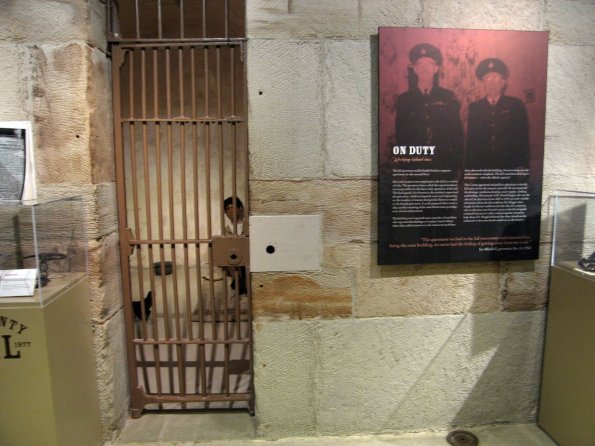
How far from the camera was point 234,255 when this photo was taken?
2672 millimetres

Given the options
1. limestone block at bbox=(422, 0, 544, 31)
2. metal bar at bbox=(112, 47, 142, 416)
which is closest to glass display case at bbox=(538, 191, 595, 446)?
limestone block at bbox=(422, 0, 544, 31)

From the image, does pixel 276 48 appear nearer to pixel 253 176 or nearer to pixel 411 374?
pixel 253 176

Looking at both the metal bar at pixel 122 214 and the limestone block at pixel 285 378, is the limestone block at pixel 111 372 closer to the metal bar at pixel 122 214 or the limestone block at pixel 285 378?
the metal bar at pixel 122 214

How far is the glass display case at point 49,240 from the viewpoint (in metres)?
2.19

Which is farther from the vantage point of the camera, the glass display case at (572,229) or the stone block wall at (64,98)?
the glass display case at (572,229)

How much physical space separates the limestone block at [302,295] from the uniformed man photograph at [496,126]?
3.57 ft

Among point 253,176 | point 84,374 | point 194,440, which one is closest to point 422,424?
point 194,440

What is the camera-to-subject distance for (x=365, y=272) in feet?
8.34

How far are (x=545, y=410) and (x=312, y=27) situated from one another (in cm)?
283

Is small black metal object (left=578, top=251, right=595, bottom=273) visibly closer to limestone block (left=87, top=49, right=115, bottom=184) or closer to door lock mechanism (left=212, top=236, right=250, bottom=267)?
door lock mechanism (left=212, top=236, right=250, bottom=267)

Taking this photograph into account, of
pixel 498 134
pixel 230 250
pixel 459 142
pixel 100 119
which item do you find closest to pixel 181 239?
pixel 230 250

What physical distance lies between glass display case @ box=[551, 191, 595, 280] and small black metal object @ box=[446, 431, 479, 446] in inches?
48.4

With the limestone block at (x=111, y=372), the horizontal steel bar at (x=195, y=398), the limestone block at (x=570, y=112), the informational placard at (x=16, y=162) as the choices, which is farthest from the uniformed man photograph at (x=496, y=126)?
the informational placard at (x=16, y=162)

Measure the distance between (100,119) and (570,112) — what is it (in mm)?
2901
